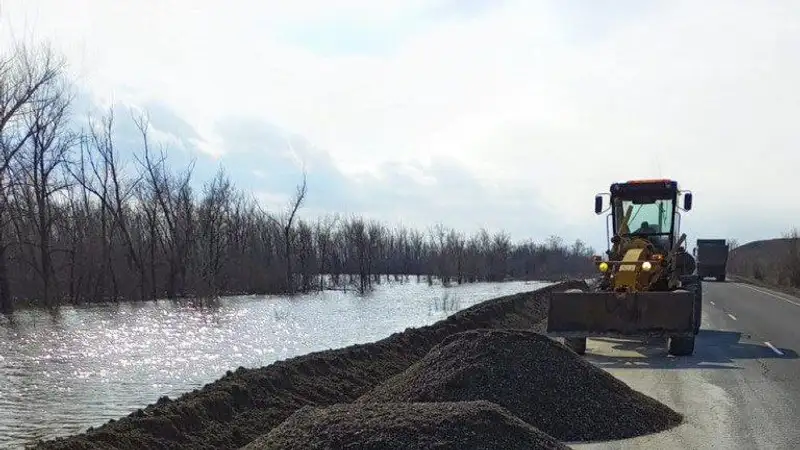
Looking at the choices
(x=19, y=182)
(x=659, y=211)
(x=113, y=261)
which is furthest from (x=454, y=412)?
(x=113, y=261)

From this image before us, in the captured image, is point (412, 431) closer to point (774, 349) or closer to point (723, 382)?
point (723, 382)

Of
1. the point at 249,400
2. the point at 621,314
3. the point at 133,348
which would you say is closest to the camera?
the point at 249,400

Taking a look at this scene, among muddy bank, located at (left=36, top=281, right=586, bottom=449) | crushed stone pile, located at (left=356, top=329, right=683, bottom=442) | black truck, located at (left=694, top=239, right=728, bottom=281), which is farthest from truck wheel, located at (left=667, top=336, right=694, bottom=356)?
black truck, located at (left=694, top=239, right=728, bottom=281)

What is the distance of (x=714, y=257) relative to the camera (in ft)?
197

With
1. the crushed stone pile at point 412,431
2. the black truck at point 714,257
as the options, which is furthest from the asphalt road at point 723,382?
the black truck at point 714,257

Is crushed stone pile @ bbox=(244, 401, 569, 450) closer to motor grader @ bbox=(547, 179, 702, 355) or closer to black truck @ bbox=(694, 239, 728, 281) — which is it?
motor grader @ bbox=(547, 179, 702, 355)

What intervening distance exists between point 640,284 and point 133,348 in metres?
14.2

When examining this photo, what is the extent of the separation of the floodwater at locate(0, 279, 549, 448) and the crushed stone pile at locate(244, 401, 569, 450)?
5528 mm

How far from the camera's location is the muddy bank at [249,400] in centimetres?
772

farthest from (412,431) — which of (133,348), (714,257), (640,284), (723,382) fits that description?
(714,257)

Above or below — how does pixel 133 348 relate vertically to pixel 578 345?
below

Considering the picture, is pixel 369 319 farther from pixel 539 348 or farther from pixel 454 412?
pixel 454 412

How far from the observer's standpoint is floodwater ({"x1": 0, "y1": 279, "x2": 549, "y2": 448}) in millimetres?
12039

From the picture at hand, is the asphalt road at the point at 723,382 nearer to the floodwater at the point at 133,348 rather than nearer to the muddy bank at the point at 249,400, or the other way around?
the muddy bank at the point at 249,400
